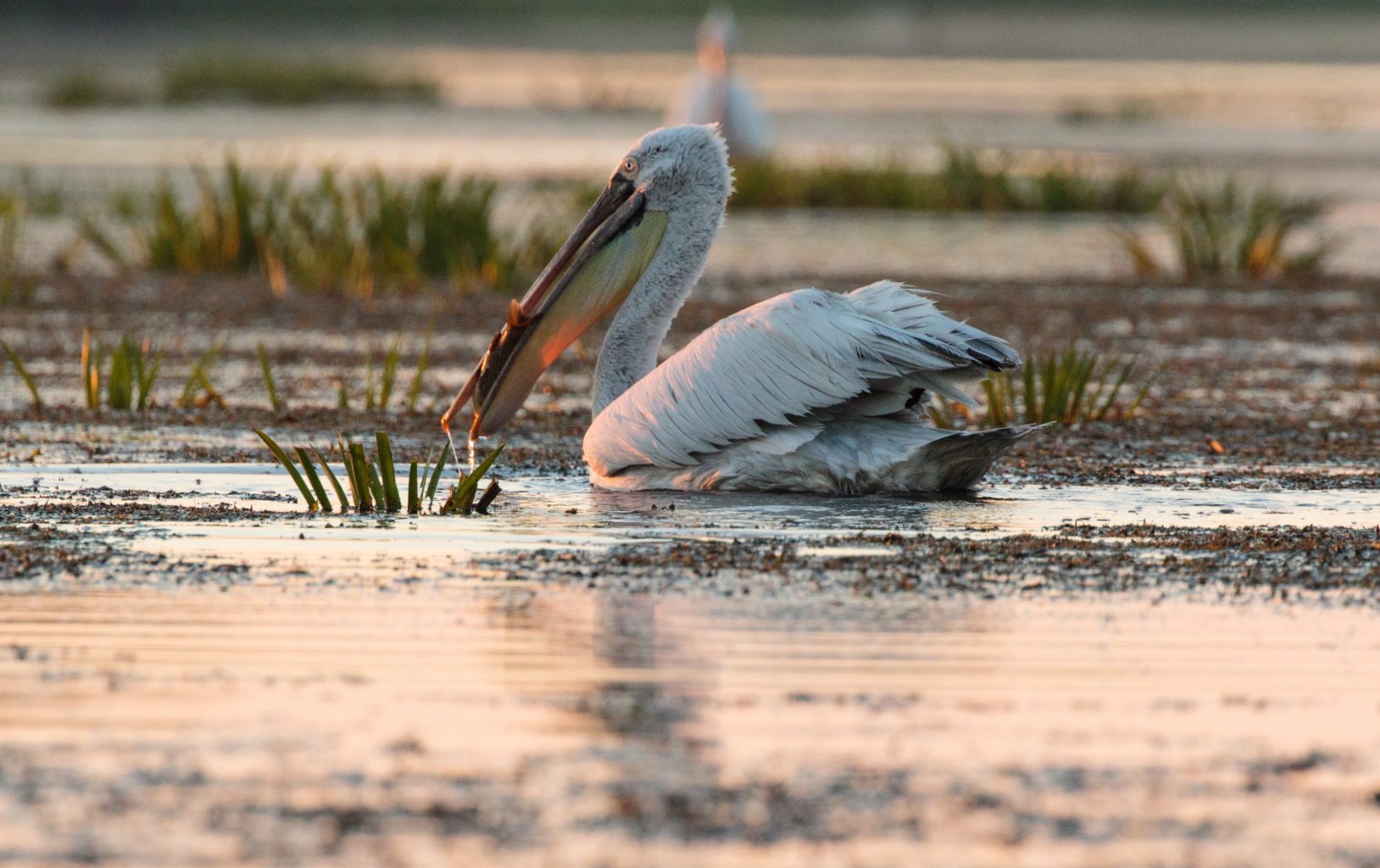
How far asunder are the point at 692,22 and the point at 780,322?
51.5 meters

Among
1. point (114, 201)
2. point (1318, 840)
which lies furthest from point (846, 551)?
point (114, 201)

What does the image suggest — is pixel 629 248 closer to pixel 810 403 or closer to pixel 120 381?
pixel 810 403

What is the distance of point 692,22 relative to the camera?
5700 centimetres

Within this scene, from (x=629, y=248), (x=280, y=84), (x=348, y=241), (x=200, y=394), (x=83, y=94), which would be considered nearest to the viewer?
(x=629, y=248)

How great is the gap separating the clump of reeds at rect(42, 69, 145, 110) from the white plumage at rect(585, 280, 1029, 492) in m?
25.2

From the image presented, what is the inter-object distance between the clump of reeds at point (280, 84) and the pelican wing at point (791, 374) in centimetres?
2635

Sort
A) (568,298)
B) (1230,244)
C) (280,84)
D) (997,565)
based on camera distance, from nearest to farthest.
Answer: (997,565) < (568,298) < (1230,244) < (280,84)

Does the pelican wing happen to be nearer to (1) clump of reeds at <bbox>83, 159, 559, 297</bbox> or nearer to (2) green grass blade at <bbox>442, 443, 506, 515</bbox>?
(2) green grass blade at <bbox>442, 443, 506, 515</bbox>

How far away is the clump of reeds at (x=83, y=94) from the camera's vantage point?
30438mm

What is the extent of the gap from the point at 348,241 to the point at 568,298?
5837mm

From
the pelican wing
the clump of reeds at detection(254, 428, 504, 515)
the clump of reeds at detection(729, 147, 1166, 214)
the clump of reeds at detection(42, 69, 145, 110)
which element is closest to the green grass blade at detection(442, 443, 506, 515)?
the clump of reeds at detection(254, 428, 504, 515)

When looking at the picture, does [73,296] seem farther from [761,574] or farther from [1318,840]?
[1318,840]

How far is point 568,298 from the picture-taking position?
7.43m

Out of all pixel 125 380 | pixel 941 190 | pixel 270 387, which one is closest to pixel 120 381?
pixel 125 380
